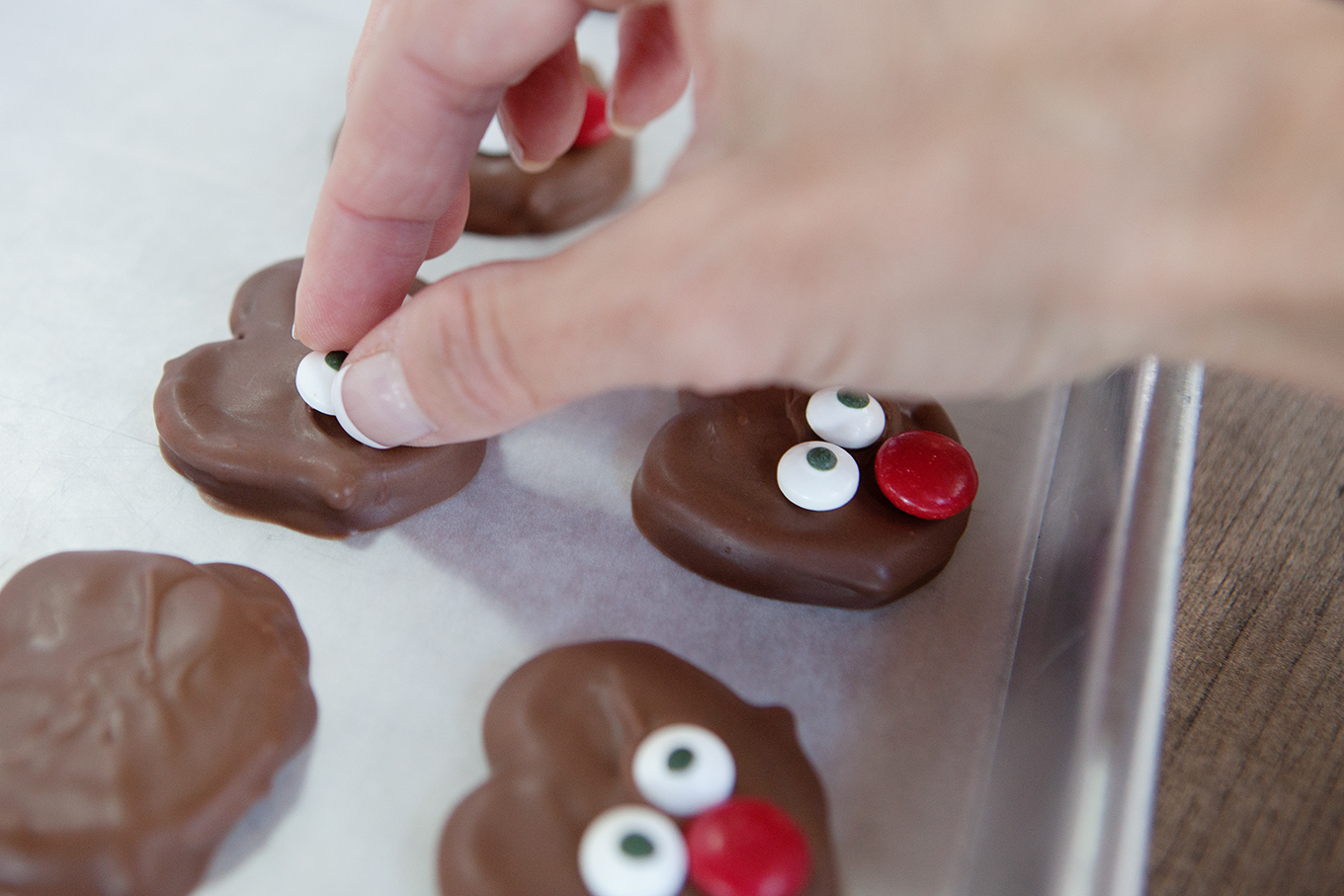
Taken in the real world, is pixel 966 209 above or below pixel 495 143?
above

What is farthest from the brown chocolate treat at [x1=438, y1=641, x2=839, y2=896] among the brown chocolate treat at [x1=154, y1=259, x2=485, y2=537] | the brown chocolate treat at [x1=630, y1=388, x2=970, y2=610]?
the brown chocolate treat at [x1=154, y1=259, x2=485, y2=537]

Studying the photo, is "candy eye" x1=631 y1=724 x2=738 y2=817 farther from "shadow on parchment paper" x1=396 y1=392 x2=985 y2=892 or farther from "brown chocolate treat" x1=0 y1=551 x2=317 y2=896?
"brown chocolate treat" x1=0 y1=551 x2=317 y2=896

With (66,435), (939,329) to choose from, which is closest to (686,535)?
(939,329)

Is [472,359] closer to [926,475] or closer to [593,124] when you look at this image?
[926,475]

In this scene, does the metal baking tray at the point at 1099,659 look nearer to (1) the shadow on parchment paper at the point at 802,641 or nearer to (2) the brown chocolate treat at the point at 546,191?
(1) the shadow on parchment paper at the point at 802,641

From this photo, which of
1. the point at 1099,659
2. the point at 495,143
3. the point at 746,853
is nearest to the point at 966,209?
the point at 1099,659

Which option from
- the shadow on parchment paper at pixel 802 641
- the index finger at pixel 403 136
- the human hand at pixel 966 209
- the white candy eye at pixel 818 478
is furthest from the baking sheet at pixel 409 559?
the human hand at pixel 966 209
